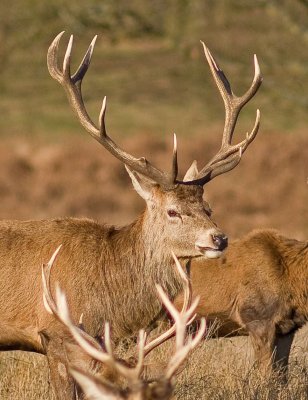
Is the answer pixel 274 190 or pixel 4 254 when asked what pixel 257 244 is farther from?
pixel 274 190

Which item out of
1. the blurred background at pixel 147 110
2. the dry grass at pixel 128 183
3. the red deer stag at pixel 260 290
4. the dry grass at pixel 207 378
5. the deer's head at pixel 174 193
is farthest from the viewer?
the dry grass at pixel 128 183

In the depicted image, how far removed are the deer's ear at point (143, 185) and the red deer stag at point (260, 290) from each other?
5.05 feet

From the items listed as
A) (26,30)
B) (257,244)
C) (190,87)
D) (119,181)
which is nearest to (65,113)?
(190,87)

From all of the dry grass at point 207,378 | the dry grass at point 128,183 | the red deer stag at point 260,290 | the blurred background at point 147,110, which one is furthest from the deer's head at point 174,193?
the dry grass at point 128,183

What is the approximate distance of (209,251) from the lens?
7176mm

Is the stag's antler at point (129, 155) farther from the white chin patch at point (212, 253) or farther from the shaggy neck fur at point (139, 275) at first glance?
the white chin patch at point (212, 253)

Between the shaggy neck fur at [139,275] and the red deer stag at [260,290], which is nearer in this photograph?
the shaggy neck fur at [139,275]

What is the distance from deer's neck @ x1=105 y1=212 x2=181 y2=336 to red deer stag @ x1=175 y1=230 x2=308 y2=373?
1.35 meters

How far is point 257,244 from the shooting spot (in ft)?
30.4

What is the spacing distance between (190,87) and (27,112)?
253 inches

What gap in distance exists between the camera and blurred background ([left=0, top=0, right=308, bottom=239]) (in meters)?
16.6

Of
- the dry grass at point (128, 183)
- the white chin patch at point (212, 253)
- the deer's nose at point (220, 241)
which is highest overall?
A: the deer's nose at point (220, 241)

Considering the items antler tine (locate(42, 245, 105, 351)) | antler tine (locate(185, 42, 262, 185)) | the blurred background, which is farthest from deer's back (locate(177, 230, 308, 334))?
the blurred background

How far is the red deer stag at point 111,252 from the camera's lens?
716cm
